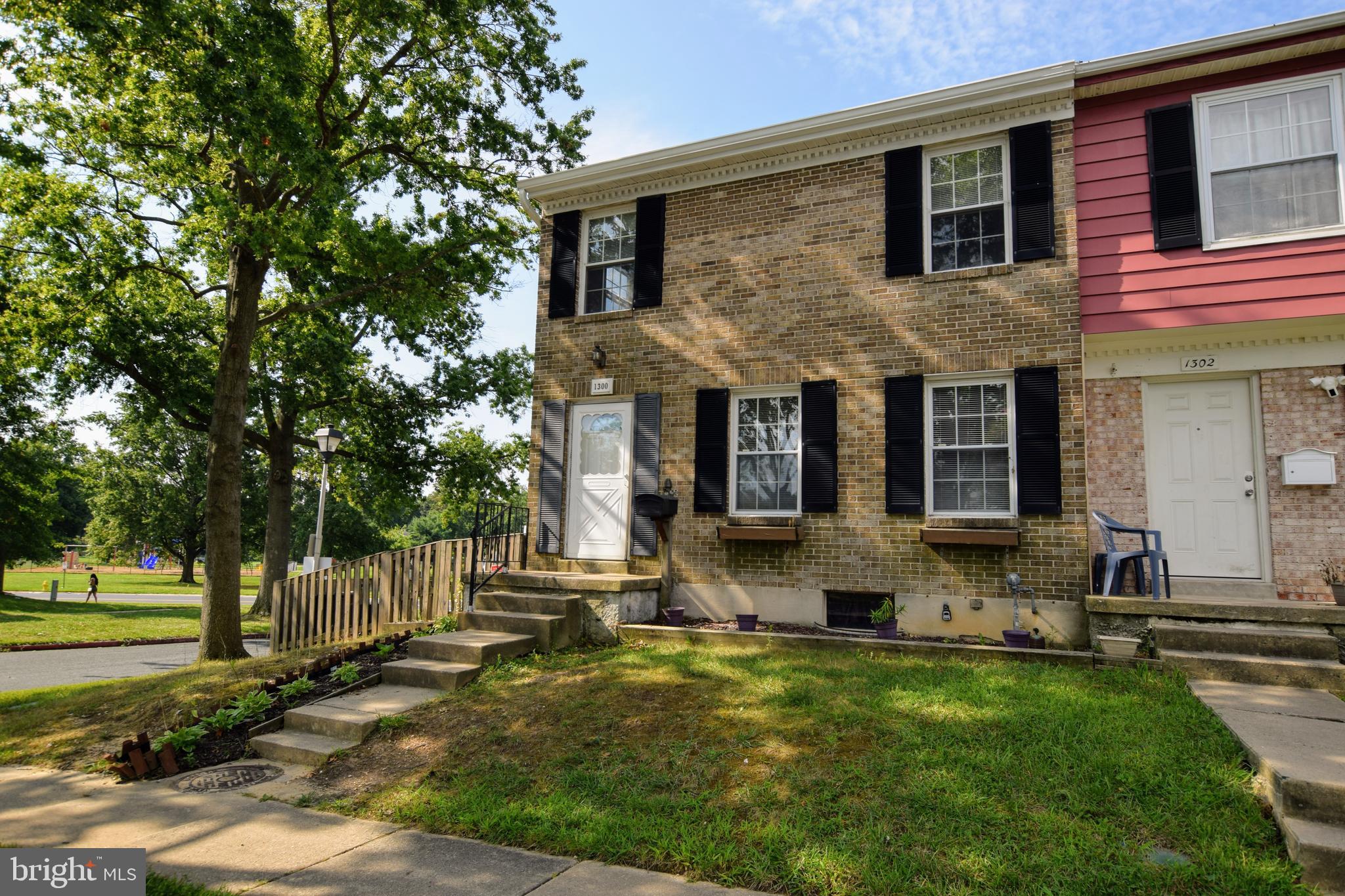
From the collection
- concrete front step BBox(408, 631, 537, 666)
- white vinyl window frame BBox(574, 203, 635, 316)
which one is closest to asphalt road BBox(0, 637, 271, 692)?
concrete front step BBox(408, 631, 537, 666)

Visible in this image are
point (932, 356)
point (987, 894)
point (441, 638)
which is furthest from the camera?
point (932, 356)

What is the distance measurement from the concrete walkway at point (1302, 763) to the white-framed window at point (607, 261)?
25.3 ft

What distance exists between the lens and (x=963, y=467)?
7723 mm

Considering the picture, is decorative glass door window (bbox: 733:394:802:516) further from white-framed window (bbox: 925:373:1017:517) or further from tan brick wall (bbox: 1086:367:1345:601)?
tan brick wall (bbox: 1086:367:1345:601)

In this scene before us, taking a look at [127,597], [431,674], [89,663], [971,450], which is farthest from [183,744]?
[127,597]

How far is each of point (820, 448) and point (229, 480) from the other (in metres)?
8.03

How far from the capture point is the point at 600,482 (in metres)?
9.59

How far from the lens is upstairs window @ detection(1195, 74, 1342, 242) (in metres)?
6.95

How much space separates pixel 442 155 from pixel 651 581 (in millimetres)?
8311

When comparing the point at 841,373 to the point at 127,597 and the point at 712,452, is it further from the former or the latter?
the point at 127,597

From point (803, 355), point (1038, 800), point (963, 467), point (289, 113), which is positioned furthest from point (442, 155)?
point (1038, 800)

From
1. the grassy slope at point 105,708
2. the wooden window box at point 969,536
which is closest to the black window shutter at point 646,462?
the wooden window box at point 969,536

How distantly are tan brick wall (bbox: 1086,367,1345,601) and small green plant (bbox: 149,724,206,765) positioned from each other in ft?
27.0

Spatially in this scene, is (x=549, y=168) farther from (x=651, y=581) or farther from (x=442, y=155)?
(x=651, y=581)
